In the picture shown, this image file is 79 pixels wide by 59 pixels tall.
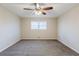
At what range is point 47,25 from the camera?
8.75m

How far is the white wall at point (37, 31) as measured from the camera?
8641 millimetres

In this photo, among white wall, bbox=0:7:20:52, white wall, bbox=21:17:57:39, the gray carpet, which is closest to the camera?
the gray carpet

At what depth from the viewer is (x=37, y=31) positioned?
871 cm

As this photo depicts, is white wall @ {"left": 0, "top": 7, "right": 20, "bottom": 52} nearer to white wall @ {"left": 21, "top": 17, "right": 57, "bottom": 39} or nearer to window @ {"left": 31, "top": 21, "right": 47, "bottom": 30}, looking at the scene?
white wall @ {"left": 21, "top": 17, "right": 57, "bottom": 39}

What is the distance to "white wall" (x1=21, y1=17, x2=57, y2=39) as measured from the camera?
8.64m

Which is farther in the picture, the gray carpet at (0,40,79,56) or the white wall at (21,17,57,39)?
the white wall at (21,17,57,39)

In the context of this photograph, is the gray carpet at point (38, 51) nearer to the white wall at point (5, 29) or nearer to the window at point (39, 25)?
the white wall at point (5, 29)

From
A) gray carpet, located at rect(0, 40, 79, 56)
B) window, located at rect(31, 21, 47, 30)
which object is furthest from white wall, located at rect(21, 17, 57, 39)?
gray carpet, located at rect(0, 40, 79, 56)

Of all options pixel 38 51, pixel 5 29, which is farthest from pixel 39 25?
pixel 38 51

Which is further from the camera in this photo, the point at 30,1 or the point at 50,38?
the point at 50,38

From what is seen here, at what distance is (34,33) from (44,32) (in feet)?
2.61

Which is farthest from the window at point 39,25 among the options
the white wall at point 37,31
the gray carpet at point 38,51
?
the gray carpet at point 38,51

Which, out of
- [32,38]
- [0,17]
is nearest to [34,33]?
[32,38]

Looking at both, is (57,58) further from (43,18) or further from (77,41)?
(43,18)
